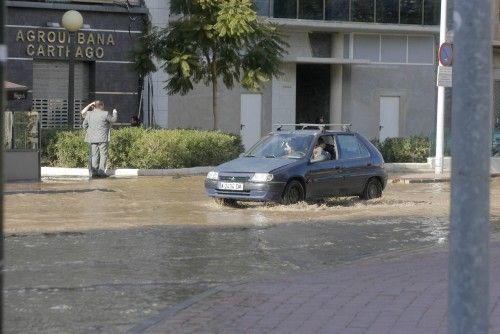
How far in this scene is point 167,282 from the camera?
10680 millimetres

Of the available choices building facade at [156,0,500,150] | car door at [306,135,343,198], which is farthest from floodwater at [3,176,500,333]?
building facade at [156,0,500,150]

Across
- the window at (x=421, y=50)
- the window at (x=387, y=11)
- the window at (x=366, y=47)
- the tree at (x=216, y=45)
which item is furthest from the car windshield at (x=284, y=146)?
the window at (x=421, y=50)

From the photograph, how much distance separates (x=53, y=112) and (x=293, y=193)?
48.6 ft

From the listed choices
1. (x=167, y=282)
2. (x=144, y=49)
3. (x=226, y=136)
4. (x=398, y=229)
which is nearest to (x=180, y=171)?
(x=226, y=136)

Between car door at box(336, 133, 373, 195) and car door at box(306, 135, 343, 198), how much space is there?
5.7 inches

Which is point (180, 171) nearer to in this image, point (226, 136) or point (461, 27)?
point (226, 136)

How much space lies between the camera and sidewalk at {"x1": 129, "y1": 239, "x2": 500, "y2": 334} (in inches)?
321

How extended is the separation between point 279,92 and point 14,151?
15229mm

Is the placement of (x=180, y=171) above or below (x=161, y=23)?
below

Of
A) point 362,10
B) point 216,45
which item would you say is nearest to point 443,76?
point 216,45

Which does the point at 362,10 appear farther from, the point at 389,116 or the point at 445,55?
the point at 445,55

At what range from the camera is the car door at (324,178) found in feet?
60.0

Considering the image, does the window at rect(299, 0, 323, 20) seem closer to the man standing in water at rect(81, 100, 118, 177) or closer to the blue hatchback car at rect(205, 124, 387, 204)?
the man standing in water at rect(81, 100, 118, 177)

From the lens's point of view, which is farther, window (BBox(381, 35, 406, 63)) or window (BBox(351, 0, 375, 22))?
window (BBox(381, 35, 406, 63))
